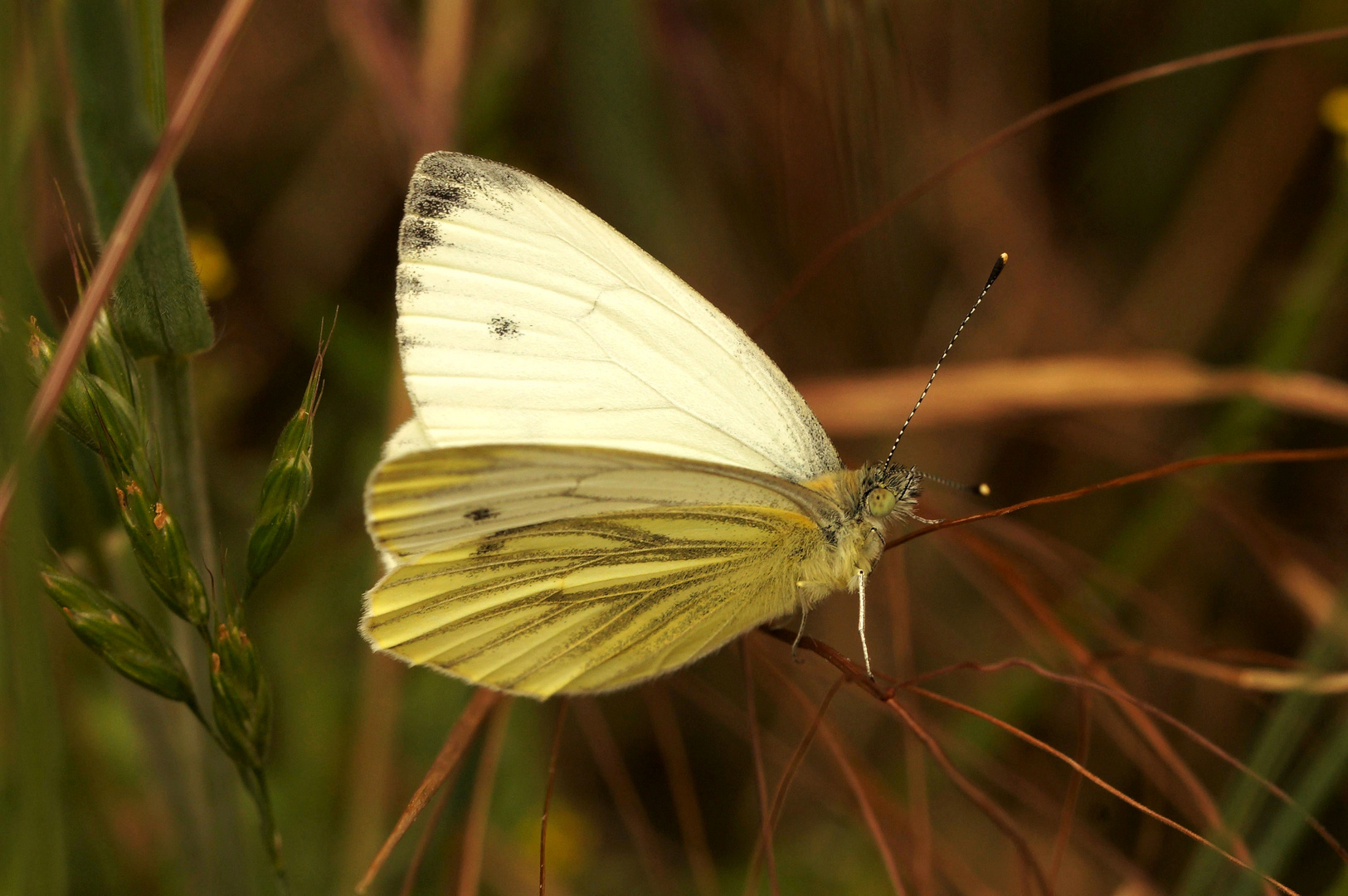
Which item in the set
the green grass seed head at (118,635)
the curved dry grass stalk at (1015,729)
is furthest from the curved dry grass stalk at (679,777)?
the green grass seed head at (118,635)

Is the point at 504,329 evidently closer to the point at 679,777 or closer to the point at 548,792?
the point at 548,792

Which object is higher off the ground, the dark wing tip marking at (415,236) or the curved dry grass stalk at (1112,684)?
the dark wing tip marking at (415,236)

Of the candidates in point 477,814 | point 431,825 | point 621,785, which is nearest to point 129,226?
point 431,825

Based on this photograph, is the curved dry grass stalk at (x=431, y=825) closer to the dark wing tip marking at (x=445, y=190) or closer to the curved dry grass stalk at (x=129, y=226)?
the curved dry grass stalk at (x=129, y=226)

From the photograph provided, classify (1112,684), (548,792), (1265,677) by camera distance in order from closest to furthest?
(548,792)
(1265,677)
(1112,684)

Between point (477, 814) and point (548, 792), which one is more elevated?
point (548, 792)

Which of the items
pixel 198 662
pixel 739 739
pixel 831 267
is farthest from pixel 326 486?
pixel 831 267
